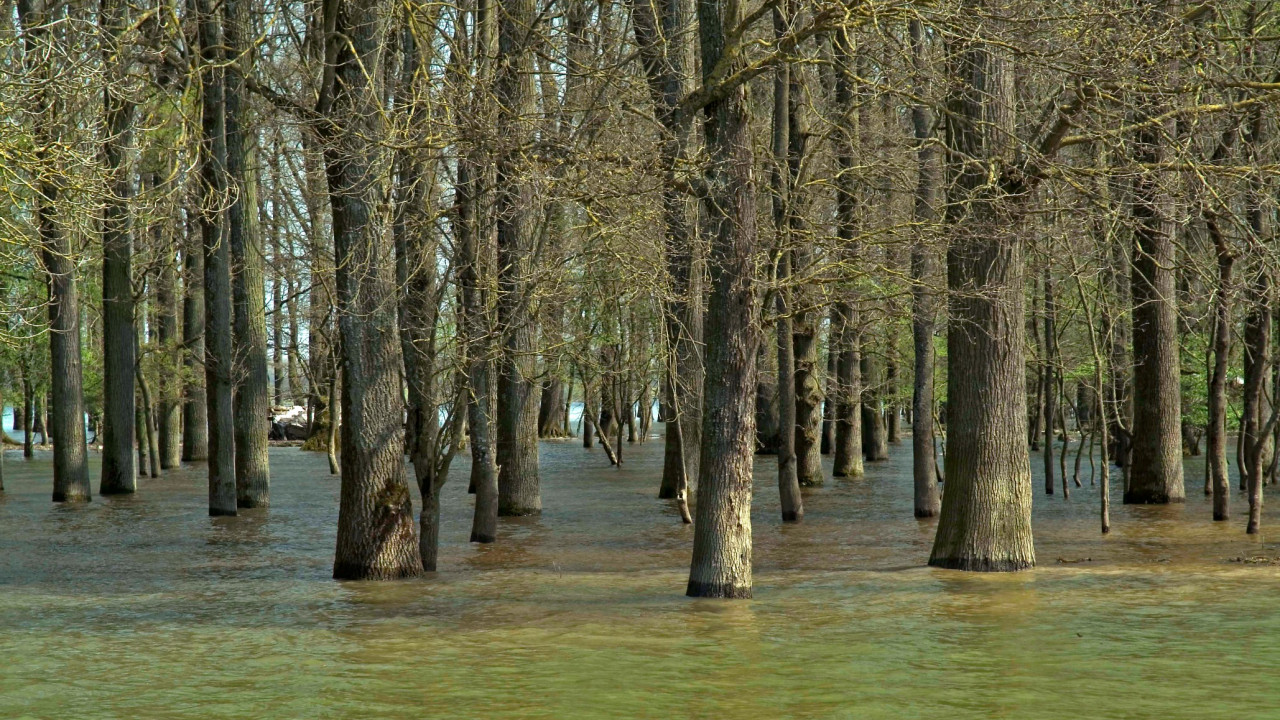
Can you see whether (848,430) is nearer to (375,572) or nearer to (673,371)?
(673,371)

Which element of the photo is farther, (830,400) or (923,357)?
(830,400)

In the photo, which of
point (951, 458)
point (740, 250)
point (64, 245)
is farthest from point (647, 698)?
point (64, 245)

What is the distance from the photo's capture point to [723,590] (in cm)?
1234

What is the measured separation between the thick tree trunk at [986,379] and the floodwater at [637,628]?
530mm

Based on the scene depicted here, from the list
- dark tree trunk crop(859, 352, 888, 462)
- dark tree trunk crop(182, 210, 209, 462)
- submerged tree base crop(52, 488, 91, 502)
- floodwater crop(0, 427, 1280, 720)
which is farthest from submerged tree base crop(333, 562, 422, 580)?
dark tree trunk crop(859, 352, 888, 462)

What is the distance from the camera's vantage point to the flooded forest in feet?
32.3

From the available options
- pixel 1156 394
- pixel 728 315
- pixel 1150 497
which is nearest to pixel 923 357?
pixel 1156 394

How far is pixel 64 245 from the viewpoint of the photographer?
23.1 meters

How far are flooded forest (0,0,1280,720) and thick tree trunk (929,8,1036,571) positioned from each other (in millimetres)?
42

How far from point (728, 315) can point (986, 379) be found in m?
3.65

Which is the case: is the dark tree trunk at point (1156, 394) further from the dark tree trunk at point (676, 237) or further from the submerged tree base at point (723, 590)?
the submerged tree base at point (723, 590)

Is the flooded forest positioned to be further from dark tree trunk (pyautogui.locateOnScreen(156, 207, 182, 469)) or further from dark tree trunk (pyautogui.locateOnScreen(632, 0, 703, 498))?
dark tree trunk (pyautogui.locateOnScreen(156, 207, 182, 469))

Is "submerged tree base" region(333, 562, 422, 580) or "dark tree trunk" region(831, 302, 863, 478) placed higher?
"dark tree trunk" region(831, 302, 863, 478)

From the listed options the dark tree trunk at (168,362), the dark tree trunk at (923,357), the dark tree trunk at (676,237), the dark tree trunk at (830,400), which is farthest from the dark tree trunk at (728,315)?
the dark tree trunk at (168,362)
